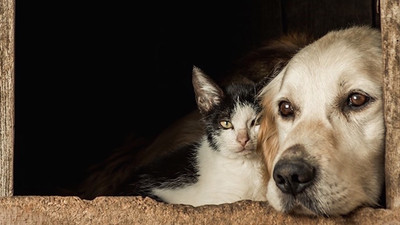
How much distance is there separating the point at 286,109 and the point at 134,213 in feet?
2.64

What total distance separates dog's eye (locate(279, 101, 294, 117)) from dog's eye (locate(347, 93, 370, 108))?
0.93 ft

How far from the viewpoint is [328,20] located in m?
5.37

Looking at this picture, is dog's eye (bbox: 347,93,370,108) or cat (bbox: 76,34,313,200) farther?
cat (bbox: 76,34,313,200)

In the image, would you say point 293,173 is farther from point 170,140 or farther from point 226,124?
point 170,140

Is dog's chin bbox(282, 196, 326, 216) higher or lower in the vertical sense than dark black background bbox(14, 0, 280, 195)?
higher

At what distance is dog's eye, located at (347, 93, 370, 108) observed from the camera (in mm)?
2998

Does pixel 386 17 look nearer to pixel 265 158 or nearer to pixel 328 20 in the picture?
pixel 265 158

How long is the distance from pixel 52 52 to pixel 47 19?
0.22 meters

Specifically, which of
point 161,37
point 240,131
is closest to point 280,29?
point 161,37

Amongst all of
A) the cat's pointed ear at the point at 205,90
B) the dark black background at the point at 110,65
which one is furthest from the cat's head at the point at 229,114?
the dark black background at the point at 110,65

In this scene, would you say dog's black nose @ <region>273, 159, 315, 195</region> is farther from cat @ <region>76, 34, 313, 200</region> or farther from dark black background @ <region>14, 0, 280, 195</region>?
dark black background @ <region>14, 0, 280, 195</region>

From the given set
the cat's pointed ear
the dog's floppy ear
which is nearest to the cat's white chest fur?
the dog's floppy ear

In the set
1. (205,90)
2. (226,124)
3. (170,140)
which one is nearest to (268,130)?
(226,124)

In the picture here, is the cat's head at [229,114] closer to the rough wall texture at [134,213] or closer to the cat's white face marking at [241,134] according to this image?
the cat's white face marking at [241,134]
